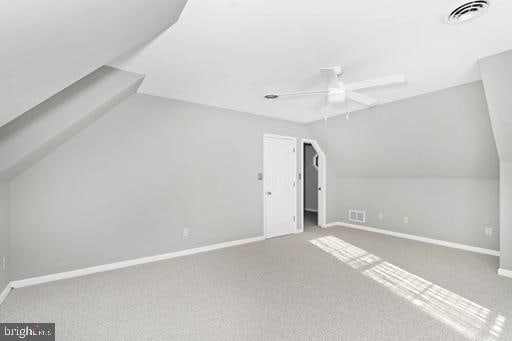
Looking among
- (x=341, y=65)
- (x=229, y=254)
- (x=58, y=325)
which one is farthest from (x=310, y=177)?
(x=58, y=325)

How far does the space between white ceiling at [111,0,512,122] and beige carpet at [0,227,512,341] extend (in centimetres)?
244

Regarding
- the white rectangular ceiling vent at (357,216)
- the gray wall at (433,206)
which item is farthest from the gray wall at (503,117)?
the white rectangular ceiling vent at (357,216)

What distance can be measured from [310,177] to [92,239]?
626 cm

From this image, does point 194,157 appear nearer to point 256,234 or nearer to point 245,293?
point 256,234

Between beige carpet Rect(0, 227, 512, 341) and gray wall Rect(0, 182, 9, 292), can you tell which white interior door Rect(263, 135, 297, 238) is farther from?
gray wall Rect(0, 182, 9, 292)

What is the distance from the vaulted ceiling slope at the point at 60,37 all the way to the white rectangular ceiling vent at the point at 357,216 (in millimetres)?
5339

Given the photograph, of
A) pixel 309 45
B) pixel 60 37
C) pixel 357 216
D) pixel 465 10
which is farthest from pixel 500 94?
pixel 60 37

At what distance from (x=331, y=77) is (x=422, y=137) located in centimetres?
Result: 266

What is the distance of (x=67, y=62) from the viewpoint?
5.42ft

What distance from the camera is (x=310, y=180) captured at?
26.7 feet

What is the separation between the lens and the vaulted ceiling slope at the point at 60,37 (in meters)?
1.09

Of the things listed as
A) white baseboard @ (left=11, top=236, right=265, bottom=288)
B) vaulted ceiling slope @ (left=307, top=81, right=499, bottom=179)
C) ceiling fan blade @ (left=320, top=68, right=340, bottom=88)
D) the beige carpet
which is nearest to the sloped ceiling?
vaulted ceiling slope @ (left=307, top=81, right=499, bottom=179)

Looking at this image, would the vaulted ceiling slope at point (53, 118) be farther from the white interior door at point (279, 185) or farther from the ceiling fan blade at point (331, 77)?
the white interior door at point (279, 185)

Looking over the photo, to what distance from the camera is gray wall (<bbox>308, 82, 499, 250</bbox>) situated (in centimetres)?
362
